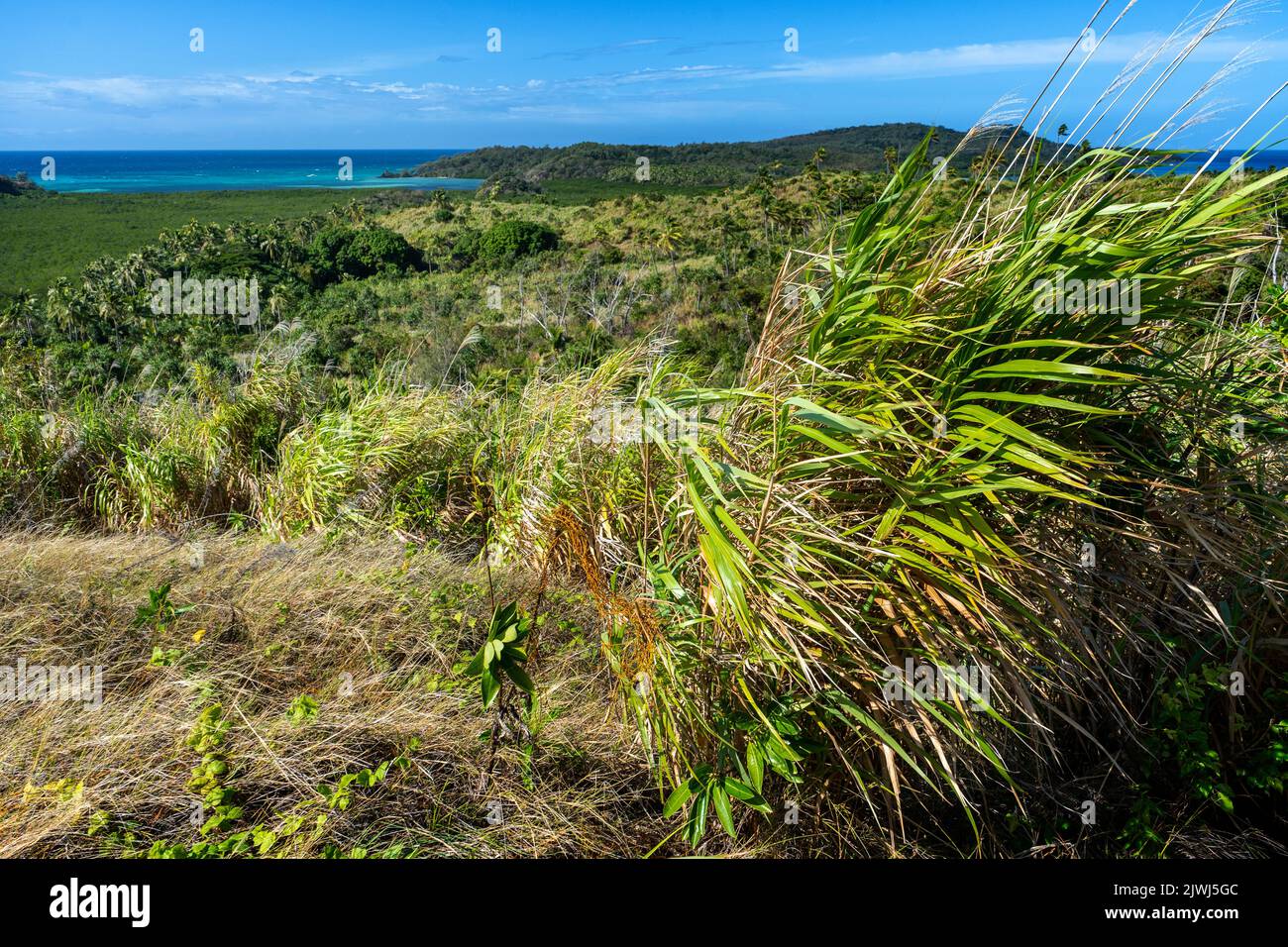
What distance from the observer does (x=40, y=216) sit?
52344 mm

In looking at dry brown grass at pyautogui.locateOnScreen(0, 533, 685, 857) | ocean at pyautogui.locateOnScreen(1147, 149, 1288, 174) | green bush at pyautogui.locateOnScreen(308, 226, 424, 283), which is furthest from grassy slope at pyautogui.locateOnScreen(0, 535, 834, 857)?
→ green bush at pyautogui.locateOnScreen(308, 226, 424, 283)

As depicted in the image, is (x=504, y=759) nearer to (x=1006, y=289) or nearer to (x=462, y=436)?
(x=1006, y=289)

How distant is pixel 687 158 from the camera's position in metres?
66.8

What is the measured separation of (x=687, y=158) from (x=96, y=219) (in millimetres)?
45773

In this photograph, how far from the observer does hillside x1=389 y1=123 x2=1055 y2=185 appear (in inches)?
1909

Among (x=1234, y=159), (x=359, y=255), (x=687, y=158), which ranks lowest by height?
(x=1234, y=159)

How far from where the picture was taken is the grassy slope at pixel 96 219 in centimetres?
3794

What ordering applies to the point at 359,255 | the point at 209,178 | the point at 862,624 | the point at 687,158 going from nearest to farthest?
the point at 862,624, the point at 359,255, the point at 687,158, the point at 209,178

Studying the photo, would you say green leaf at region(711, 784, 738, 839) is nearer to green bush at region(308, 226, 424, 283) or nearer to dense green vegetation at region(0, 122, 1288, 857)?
dense green vegetation at region(0, 122, 1288, 857)

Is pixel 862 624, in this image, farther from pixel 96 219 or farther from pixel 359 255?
pixel 96 219

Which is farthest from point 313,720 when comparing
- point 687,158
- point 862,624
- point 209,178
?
point 209,178

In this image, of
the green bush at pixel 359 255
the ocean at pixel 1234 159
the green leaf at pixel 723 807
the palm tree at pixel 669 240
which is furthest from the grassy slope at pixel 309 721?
the green bush at pixel 359 255

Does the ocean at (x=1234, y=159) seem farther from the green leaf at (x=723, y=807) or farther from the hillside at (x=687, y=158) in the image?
the hillside at (x=687, y=158)

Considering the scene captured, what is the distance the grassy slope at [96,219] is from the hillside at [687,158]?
55.5 ft
